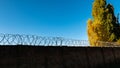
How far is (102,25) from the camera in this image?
31.0m

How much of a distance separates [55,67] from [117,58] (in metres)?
8.52

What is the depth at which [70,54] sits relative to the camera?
11172mm

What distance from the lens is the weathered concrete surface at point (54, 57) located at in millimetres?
7894

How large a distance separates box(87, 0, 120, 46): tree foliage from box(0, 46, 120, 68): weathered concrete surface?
14.4 metres

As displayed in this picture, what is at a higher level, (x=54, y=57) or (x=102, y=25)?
(x=102, y=25)

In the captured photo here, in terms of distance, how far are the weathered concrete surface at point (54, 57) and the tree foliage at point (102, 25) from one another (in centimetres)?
1445

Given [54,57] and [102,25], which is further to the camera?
[102,25]

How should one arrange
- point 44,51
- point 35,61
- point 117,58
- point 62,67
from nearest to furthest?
point 35,61, point 44,51, point 62,67, point 117,58

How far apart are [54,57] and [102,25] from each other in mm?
22102

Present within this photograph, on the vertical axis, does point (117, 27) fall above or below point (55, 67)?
above

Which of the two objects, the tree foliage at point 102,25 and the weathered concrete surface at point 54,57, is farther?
the tree foliage at point 102,25

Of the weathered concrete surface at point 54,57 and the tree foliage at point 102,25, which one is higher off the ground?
the tree foliage at point 102,25

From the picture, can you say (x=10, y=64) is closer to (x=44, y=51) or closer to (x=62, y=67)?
(x=44, y=51)

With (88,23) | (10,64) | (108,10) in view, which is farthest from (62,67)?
(108,10)
